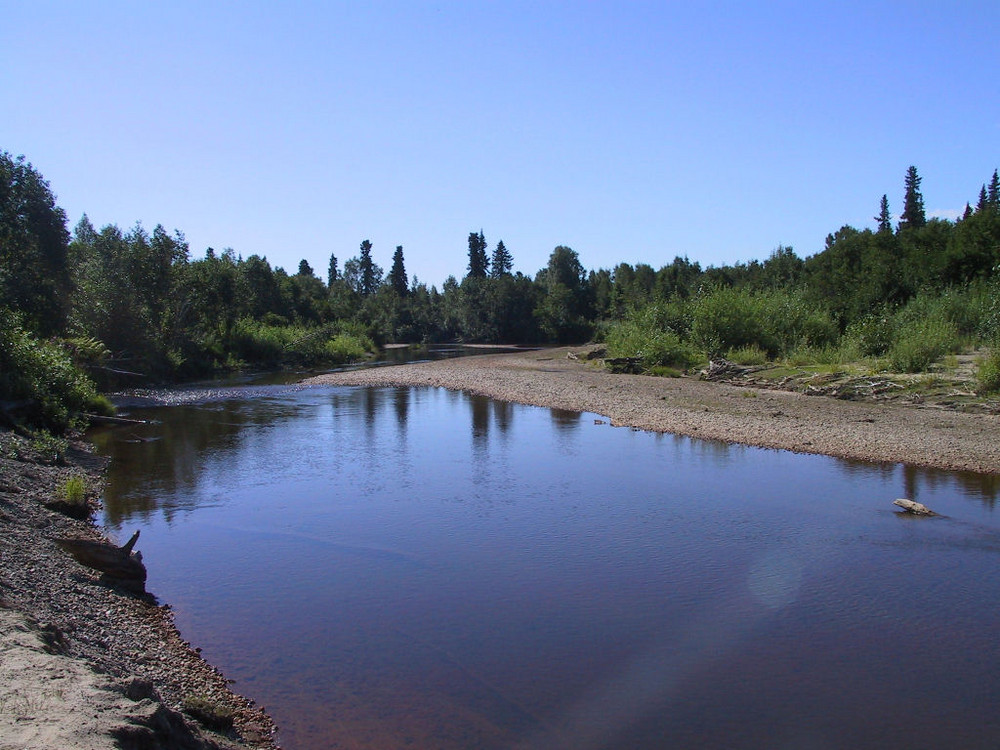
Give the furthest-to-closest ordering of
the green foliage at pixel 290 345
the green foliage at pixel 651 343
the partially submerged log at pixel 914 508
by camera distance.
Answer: the green foliage at pixel 290 345 < the green foliage at pixel 651 343 < the partially submerged log at pixel 914 508

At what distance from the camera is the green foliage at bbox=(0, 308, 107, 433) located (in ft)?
69.8

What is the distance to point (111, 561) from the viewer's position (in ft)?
35.5

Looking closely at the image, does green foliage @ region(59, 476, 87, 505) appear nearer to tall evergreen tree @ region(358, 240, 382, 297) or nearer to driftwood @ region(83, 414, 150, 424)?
driftwood @ region(83, 414, 150, 424)

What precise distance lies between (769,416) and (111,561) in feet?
69.4

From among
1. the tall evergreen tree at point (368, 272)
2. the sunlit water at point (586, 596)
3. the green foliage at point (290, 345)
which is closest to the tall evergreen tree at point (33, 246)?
the green foliage at point (290, 345)

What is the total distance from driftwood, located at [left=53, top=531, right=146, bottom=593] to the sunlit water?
0.63 m

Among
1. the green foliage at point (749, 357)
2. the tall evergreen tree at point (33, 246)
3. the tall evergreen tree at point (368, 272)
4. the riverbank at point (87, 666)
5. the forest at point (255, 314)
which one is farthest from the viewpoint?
the tall evergreen tree at point (368, 272)

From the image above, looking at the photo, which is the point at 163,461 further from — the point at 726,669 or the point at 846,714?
the point at 846,714

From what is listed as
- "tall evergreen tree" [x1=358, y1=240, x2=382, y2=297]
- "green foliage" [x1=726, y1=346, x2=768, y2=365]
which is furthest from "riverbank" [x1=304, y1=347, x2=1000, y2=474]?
"tall evergreen tree" [x1=358, y1=240, x2=382, y2=297]

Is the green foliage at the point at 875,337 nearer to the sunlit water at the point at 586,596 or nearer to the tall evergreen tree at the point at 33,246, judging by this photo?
the sunlit water at the point at 586,596

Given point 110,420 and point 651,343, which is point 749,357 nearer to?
point 651,343

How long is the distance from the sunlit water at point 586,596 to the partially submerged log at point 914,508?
0.33 meters

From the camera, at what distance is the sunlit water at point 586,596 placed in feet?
26.1

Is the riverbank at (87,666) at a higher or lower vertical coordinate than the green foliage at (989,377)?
lower
